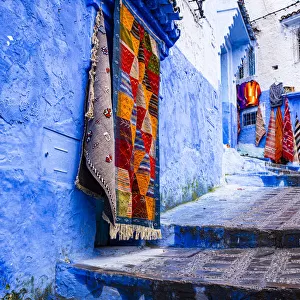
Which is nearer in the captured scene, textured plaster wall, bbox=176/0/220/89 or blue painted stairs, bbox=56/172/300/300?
blue painted stairs, bbox=56/172/300/300

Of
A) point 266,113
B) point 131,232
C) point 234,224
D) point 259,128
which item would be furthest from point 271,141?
point 131,232

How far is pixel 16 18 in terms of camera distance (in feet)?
8.18

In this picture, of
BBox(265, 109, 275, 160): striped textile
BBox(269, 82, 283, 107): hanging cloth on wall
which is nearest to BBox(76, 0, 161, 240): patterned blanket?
BBox(265, 109, 275, 160): striped textile

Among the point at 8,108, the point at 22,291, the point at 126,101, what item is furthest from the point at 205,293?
the point at 126,101

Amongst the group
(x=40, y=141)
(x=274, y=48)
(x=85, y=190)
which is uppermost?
(x=274, y=48)

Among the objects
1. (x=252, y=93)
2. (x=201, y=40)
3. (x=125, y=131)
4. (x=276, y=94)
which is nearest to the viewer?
(x=125, y=131)

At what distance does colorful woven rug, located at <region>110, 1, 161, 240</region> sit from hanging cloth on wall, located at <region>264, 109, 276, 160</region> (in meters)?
12.0

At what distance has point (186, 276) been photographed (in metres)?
2.49

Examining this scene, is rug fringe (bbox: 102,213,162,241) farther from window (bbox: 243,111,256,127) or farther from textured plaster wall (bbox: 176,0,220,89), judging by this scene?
window (bbox: 243,111,256,127)

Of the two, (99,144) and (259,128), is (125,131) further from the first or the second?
(259,128)

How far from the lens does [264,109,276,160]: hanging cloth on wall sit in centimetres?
1539

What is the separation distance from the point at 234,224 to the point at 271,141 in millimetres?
12678

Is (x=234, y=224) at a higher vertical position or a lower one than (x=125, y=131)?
lower

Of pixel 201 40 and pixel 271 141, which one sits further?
pixel 271 141
